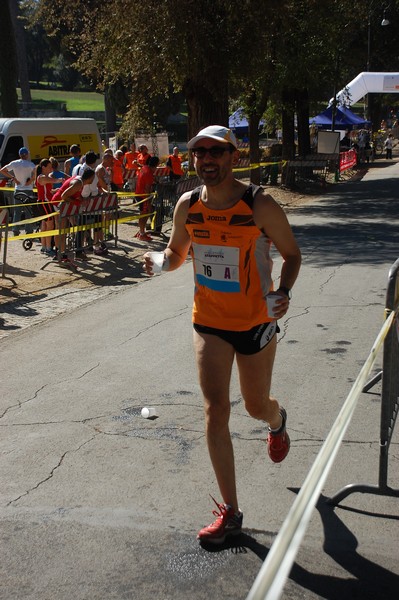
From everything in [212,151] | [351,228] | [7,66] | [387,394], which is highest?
[7,66]

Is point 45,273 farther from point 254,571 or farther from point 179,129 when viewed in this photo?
point 179,129

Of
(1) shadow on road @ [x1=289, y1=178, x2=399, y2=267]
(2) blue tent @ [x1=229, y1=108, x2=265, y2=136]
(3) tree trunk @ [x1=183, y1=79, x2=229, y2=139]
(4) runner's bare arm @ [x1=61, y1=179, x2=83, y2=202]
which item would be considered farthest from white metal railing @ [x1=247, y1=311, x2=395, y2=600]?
(2) blue tent @ [x1=229, y1=108, x2=265, y2=136]

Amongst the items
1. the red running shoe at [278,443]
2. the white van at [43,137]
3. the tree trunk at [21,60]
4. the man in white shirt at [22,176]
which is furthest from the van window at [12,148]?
the tree trunk at [21,60]

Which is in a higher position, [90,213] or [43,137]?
[43,137]

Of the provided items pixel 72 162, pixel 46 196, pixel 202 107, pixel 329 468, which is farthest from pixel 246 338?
pixel 202 107

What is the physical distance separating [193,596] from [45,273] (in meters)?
10.5

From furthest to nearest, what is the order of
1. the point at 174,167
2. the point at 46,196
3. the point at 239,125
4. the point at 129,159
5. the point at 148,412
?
the point at 239,125 → the point at 129,159 → the point at 174,167 → the point at 46,196 → the point at 148,412

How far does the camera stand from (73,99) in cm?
10838

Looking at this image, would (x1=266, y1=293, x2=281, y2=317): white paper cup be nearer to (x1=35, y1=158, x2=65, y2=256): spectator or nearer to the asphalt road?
the asphalt road

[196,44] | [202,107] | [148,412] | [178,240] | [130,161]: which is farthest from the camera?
[130,161]

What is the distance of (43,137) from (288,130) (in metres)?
13.7

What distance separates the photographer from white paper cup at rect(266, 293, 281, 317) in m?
4.27

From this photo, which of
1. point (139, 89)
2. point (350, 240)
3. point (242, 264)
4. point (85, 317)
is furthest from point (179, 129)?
point (242, 264)

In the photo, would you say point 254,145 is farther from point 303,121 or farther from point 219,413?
point 219,413
